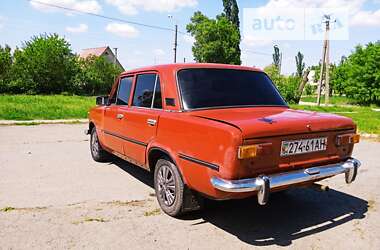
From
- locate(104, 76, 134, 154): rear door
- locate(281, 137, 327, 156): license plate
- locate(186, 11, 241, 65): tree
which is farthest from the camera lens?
locate(186, 11, 241, 65): tree

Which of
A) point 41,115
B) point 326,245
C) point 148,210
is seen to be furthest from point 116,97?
point 41,115

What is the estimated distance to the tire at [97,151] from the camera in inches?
259

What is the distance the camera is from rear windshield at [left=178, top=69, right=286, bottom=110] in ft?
12.7

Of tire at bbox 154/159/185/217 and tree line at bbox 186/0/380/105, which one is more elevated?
tree line at bbox 186/0/380/105

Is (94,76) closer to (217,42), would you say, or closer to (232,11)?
(217,42)

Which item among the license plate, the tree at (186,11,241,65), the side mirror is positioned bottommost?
the license plate

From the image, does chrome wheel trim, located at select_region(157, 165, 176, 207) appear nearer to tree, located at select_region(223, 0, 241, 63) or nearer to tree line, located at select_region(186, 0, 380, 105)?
tree line, located at select_region(186, 0, 380, 105)

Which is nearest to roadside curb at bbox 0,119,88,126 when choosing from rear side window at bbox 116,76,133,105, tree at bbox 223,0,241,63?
rear side window at bbox 116,76,133,105

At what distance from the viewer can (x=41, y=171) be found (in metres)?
5.95

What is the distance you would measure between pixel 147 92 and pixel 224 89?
3.45 ft

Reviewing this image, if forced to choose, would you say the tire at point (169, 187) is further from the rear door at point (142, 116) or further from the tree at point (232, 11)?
the tree at point (232, 11)

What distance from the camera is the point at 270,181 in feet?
10.3

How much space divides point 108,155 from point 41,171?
1245 mm

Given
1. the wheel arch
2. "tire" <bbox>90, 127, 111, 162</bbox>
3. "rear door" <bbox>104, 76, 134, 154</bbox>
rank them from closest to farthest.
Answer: the wheel arch < "rear door" <bbox>104, 76, 134, 154</bbox> < "tire" <bbox>90, 127, 111, 162</bbox>
